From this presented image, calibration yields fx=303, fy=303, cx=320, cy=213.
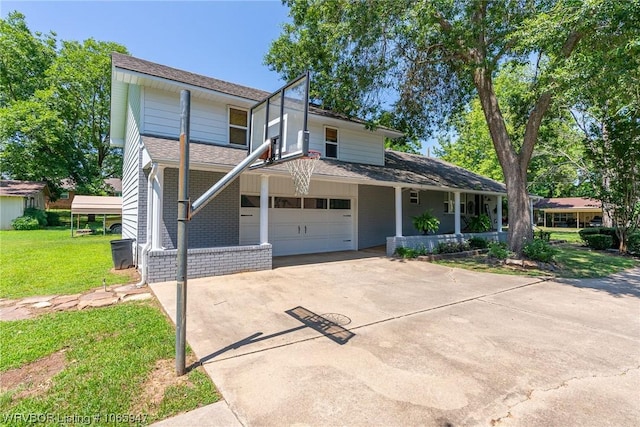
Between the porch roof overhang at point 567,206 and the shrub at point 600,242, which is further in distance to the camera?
the porch roof overhang at point 567,206

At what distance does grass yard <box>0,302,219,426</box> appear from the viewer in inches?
103

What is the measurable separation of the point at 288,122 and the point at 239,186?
555 centimetres

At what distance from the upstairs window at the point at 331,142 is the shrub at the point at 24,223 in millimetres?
22661

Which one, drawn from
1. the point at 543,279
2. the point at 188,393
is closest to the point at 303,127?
the point at 188,393

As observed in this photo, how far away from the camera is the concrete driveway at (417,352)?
268cm

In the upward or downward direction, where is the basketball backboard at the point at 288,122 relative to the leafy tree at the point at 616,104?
downward

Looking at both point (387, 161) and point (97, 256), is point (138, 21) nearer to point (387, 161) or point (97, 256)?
point (97, 256)

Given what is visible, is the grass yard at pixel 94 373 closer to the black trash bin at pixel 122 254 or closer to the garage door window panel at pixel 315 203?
the black trash bin at pixel 122 254

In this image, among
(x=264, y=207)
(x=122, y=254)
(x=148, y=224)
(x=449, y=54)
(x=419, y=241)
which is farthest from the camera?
(x=419, y=241)

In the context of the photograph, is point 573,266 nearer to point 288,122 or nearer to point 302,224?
point 302,224

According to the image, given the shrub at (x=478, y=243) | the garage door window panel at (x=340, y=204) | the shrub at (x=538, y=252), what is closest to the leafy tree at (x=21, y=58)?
the garage door window panel at (x=340, y=204)

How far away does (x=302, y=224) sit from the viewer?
11.5 m

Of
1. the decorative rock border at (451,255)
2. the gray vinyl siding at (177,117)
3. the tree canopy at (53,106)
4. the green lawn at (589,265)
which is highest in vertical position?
the tree canopy at (53,106)

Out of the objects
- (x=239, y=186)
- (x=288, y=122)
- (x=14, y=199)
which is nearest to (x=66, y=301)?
(x=239, y=186)
